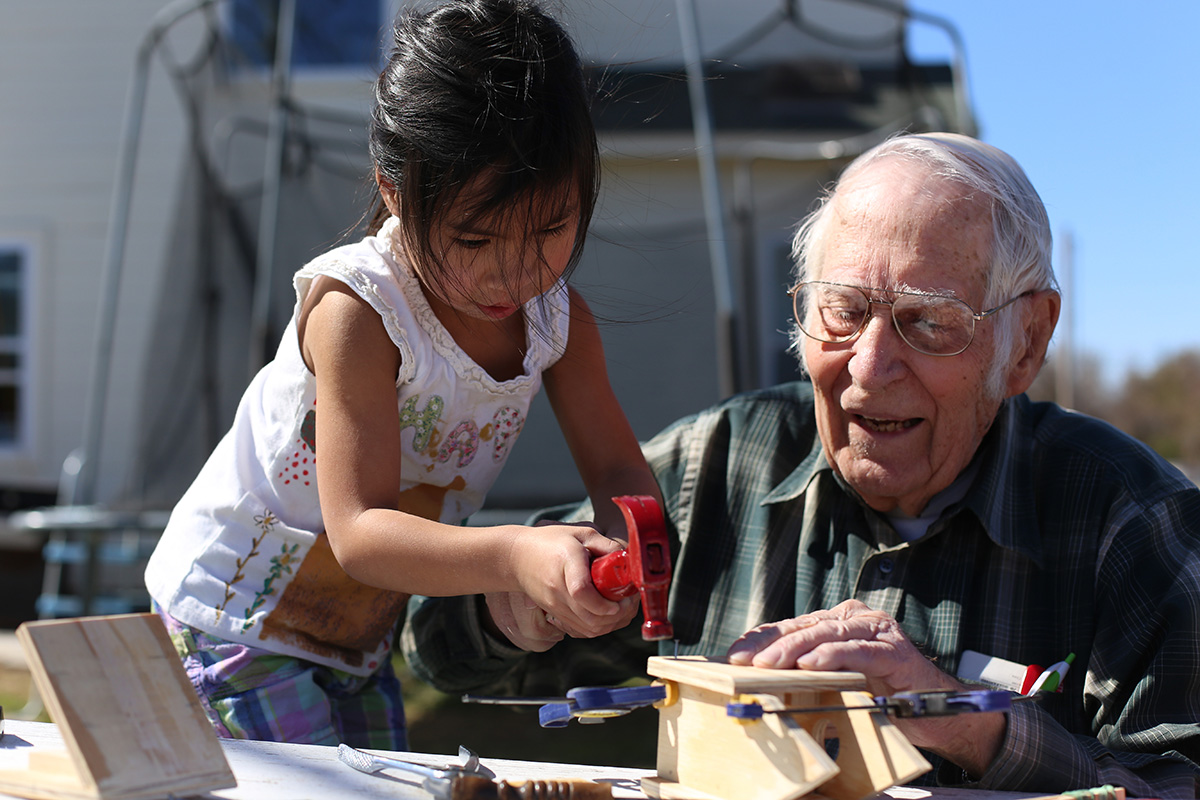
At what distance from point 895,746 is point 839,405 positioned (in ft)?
2.68

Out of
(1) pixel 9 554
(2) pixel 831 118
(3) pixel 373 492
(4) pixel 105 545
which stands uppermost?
→ (2) pixel 831 118

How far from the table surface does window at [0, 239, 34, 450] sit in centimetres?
741

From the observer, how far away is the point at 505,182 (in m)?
1.22

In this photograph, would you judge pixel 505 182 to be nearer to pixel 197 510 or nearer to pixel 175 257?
pixel 197 510

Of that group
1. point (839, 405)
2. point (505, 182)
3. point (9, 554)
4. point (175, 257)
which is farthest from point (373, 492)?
point (9, 554)

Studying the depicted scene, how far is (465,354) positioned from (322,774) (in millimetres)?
619

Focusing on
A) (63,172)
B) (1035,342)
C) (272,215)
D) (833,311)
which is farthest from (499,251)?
(63,172)

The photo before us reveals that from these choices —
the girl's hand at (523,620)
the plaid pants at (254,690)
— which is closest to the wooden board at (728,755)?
the girl's hand at (523,620)

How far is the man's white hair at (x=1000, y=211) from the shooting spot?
164cm

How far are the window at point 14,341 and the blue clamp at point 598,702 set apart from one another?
7872 millimetres

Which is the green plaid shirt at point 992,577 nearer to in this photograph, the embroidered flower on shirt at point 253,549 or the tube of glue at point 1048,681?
the tube of glue at point 1048,681

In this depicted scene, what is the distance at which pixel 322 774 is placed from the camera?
1.12 meters

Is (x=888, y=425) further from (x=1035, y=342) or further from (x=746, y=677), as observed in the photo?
(x=746, y=677)

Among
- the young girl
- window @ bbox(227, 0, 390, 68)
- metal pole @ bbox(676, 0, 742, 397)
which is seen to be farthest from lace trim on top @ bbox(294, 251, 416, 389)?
window @ bbox(227, 0, 390, 68)
